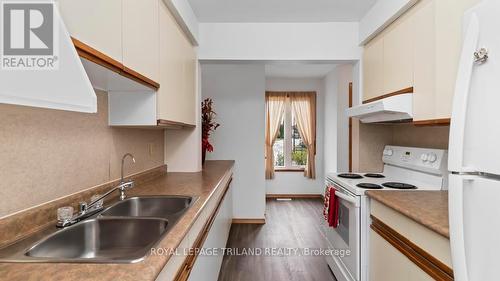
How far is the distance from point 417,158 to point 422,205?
0.86 metres

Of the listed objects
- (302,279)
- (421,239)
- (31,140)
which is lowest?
(302,279)

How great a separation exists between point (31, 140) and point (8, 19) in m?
0.57

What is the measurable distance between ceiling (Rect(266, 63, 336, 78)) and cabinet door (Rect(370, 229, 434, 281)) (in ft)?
11.2

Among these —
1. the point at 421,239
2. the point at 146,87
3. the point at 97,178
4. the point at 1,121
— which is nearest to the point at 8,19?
the point at 1,121

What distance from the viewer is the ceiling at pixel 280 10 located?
2305 millimetres

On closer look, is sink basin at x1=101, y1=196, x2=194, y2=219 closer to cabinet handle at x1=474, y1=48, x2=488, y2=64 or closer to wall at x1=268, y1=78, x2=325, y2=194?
cabinet handle at x1=474, y1=48, x2=488, y2=64

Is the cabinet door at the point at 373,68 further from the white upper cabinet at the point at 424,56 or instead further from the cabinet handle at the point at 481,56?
the cabinet handle at the point at 481,56

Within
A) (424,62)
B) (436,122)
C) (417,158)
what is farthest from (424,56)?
(417,158)

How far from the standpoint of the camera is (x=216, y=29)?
8.89 feet

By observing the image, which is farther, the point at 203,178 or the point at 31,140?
the point at 203,178

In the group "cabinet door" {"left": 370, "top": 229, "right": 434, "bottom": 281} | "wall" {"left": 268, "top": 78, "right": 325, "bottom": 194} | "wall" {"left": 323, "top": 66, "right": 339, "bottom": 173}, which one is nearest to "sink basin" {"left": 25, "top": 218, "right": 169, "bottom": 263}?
"cabinet door" {"left": 370, "top": 229, "right": 434, "bottom": 281}

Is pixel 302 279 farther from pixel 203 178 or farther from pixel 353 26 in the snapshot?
pixel 353 26

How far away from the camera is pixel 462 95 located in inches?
38.1

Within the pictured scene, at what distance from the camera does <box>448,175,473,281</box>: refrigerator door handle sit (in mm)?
963
